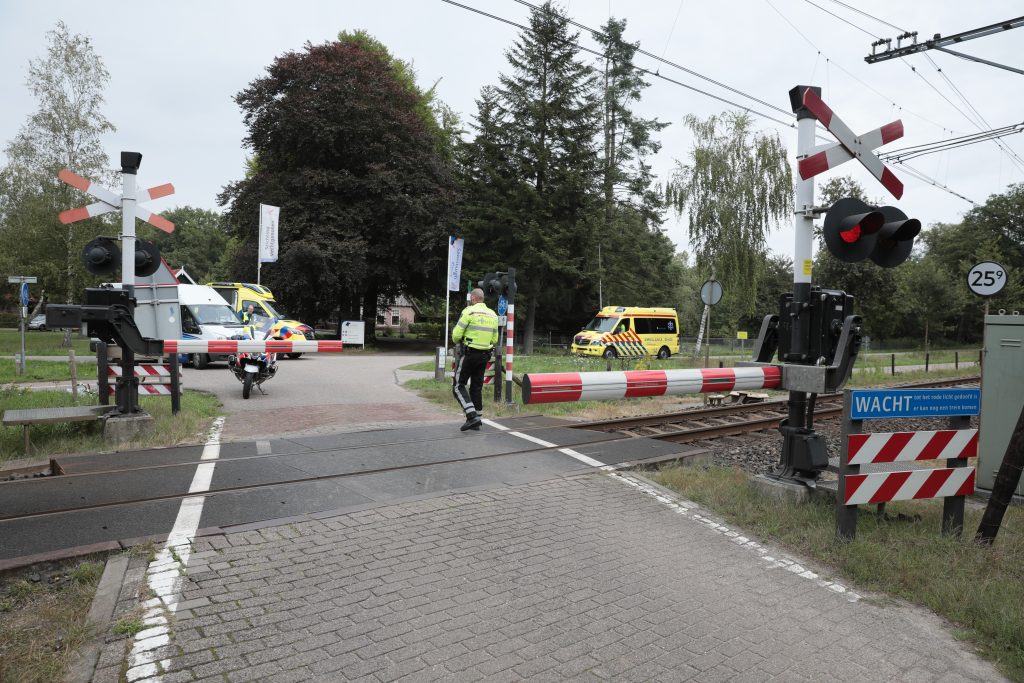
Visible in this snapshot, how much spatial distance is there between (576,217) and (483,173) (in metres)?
5.10

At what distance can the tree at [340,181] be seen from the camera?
101 ft

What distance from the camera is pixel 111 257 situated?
807 cm

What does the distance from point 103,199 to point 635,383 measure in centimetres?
686

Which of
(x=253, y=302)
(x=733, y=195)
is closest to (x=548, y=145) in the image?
(x=733, y=195)

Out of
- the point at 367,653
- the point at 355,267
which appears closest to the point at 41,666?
the point at 367,653

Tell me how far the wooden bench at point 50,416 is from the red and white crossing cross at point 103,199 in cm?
222

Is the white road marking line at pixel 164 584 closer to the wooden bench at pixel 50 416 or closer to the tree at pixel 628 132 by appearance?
the wooden bench at pixel 50 416

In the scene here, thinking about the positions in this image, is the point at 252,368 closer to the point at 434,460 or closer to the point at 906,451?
the point at 434,460

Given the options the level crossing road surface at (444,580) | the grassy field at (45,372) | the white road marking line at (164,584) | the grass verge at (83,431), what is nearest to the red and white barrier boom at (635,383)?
the level crossing road surface at (444,580)

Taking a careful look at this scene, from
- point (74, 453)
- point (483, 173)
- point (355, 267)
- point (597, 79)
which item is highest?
point (597, 79)

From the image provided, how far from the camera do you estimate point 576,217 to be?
3212 centimetres

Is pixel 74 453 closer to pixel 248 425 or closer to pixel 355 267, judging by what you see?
pixel 248 425

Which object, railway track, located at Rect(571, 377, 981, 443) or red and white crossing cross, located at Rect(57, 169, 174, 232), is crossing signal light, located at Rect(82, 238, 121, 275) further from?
railway track, located at Rect(571, 377, 981, 443)

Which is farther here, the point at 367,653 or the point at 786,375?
the point at 786,375
